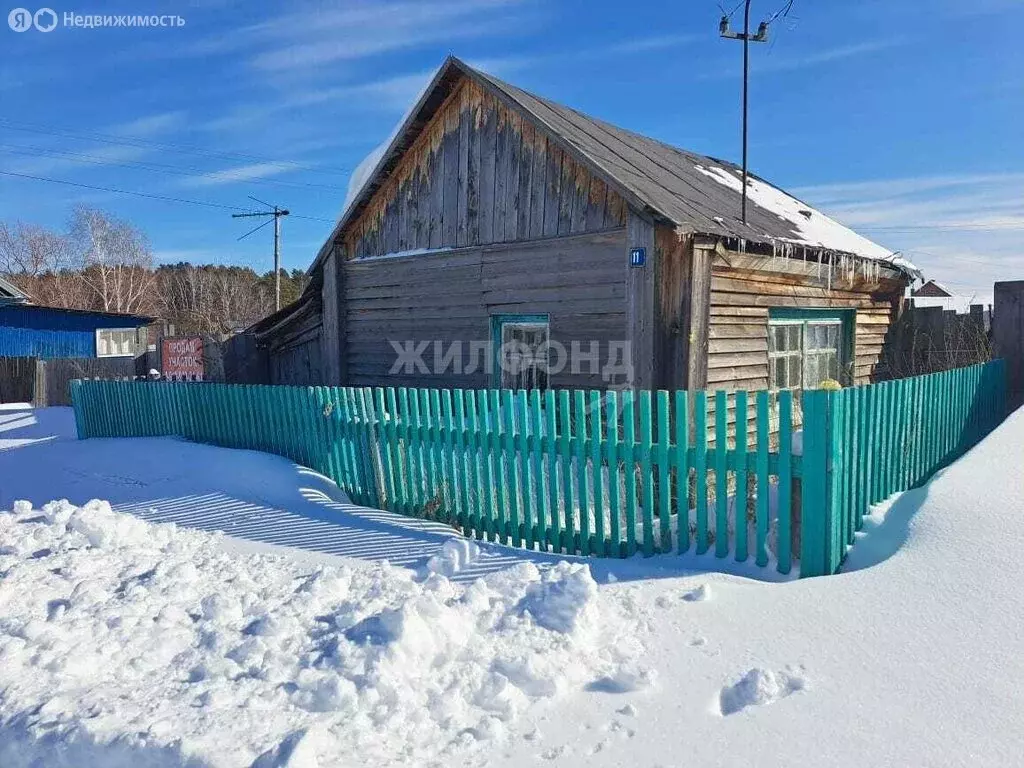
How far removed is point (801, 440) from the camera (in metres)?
4.56

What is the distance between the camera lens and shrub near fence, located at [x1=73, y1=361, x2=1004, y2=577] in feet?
14.9

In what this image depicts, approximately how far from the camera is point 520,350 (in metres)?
10.4

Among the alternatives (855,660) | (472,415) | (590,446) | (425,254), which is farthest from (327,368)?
(855,660)

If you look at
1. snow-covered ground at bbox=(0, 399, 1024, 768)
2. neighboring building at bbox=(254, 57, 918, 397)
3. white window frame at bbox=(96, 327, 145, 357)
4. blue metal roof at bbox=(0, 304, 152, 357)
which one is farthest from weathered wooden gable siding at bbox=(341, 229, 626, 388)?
white window frame at bbox=(96, 327, 145, 357)

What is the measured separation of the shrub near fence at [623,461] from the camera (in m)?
4.55

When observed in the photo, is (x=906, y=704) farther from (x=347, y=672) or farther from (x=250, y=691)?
(x=250, y=691)

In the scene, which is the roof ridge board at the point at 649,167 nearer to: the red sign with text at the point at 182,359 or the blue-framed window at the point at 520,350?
the blue-framed window at the point at 520,350

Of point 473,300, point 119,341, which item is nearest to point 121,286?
point 119,341

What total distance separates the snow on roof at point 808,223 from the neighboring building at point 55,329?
Answer: 19983mm

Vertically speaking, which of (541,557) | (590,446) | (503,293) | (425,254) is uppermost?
(425,254)

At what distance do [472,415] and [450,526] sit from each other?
3.31 ft

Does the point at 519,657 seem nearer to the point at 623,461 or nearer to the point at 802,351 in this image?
the point at 623,461

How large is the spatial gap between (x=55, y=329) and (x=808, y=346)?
26.7m

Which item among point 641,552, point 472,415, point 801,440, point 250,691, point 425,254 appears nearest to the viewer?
point 250,691
